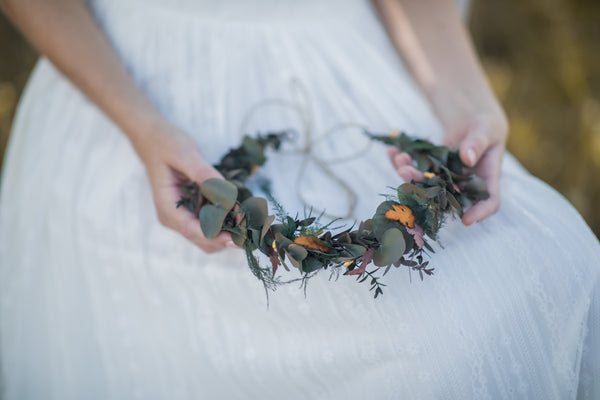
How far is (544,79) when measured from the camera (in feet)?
8.39

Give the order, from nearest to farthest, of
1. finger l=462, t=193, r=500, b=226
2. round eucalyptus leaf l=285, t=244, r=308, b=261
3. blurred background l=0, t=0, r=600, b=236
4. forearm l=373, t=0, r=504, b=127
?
round eucalyptus leaf l=285, t=244, r=308, b=261 < finger l=462, t=193, r=500, b=226 < forearm l=373, t=0, r=504, b=127 < blurred background l=0, t=0, r=600, b=236

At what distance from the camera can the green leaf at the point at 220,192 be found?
0.72 m

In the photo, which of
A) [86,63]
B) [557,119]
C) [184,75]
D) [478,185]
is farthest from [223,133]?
[557,119]

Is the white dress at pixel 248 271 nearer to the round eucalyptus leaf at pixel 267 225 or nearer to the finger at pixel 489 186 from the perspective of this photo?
the finger at pixel 489 186

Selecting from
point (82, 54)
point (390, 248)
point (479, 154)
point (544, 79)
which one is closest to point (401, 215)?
point (390, 248)

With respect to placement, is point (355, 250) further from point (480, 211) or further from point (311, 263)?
point (480, 211)

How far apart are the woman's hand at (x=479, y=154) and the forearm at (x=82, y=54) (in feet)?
1.47

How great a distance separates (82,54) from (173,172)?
1.00 ft

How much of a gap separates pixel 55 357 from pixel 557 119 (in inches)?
90.6

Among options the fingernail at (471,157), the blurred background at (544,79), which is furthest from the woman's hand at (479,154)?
the blurred background at (544,79)

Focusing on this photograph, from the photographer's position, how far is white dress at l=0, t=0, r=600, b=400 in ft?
2.37

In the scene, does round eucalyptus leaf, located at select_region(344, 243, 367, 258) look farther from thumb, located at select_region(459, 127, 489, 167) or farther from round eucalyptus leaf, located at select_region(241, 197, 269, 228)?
thumb, located at select_region(459, 127, 489, 167)

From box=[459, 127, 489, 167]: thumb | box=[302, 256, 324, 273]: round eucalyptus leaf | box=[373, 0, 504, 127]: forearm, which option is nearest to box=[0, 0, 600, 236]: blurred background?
box=[373, 0, 504, 127]: forearm

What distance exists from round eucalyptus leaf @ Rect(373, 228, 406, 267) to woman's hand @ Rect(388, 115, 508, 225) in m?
0.16
